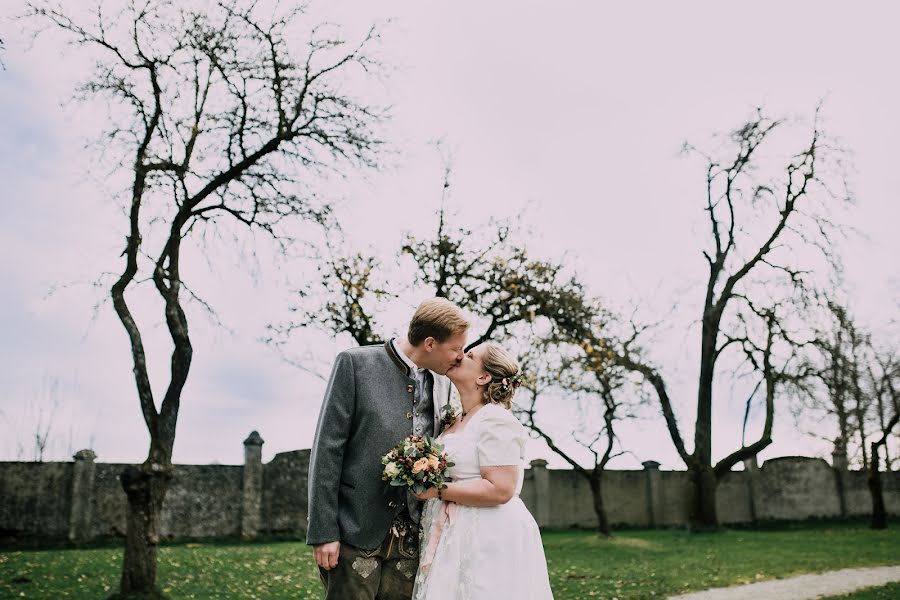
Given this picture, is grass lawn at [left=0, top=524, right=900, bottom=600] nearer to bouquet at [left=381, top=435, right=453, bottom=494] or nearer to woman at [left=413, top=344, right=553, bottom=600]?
woman at [left=413, top=344, right=553, bottom=600]

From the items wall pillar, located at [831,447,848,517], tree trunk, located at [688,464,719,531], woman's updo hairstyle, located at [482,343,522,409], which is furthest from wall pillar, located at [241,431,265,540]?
wall pillar, located at [831,447,848,517]

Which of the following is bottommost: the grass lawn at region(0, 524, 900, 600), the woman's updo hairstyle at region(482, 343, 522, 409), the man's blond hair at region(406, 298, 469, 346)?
the grass lawn at region(0, 524, 900, 600)

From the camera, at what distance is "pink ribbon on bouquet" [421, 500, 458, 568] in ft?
12.7

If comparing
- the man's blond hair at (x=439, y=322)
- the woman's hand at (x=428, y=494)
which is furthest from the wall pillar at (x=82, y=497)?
the man's blond hair at (x=439, y=322)

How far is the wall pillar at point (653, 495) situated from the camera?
2780 centimetres

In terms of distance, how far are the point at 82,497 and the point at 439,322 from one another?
65.2 feet

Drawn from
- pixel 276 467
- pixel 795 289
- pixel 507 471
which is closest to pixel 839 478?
pixel 795 289

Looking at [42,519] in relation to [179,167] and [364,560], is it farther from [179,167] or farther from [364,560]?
[364,560]

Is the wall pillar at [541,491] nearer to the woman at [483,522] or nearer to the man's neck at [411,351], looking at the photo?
the woman at [483,522]

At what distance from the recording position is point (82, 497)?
20.4m

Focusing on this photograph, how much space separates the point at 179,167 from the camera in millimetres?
10758

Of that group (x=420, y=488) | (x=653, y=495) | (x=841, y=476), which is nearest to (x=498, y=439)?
(x=420, y=488)

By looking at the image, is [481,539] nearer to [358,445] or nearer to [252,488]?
[358,445]

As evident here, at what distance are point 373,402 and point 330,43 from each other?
8.74 metres
